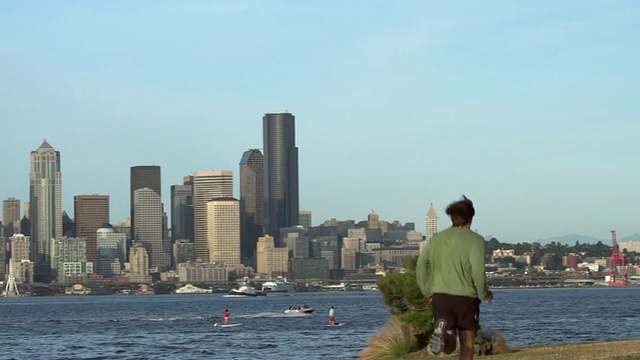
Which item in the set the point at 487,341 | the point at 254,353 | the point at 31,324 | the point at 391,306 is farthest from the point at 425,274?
the point at 31,324

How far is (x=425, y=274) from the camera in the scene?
14.6 metres

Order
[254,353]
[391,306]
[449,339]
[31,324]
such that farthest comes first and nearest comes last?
1. [31,324]
2. [254,353]
3. [391,306]
4. [449,339]

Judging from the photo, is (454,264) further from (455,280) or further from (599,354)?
(599,354)

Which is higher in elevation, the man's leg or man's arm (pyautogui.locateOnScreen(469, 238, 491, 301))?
man's arm (pyautogui.locateOnScreen(469, 238, 491, 301))

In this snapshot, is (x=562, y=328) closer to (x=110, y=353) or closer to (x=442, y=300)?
(x=110, y=353)

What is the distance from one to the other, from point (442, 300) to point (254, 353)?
128 feet

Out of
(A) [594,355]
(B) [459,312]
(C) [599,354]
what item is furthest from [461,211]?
(C) [599,354]

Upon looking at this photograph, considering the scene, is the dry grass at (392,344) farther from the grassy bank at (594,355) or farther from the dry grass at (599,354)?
the dry grass at (599,354)

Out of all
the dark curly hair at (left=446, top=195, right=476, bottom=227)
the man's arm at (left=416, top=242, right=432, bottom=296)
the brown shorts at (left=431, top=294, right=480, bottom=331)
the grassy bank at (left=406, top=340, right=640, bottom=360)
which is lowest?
the grassy bank at (left=406, top=340, right=640, bottom=360)

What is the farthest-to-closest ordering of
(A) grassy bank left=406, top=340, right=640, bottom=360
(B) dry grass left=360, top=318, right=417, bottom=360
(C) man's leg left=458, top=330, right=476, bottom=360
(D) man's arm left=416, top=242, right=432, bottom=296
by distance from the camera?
1. (B) dry grass left=360, top=318, right=417, bottom=360
2. (A) grassy bank left=406, top=340, right=640, bottom=360
3. (D) man's arm left=416, top=242, right=432, bottom=296
4. (C) man's leg left=458, top=330, right=476, bottom=360

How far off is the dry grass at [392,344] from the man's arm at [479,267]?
50.1 ft

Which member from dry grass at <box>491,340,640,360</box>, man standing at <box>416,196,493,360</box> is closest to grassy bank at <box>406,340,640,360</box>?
dry grass at <box>491,340,640,360</box>

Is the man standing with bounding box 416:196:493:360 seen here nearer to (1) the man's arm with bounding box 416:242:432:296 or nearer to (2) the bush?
(1) the man's arm with bounding box 416:242:432:296

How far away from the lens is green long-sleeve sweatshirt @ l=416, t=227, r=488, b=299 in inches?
562
